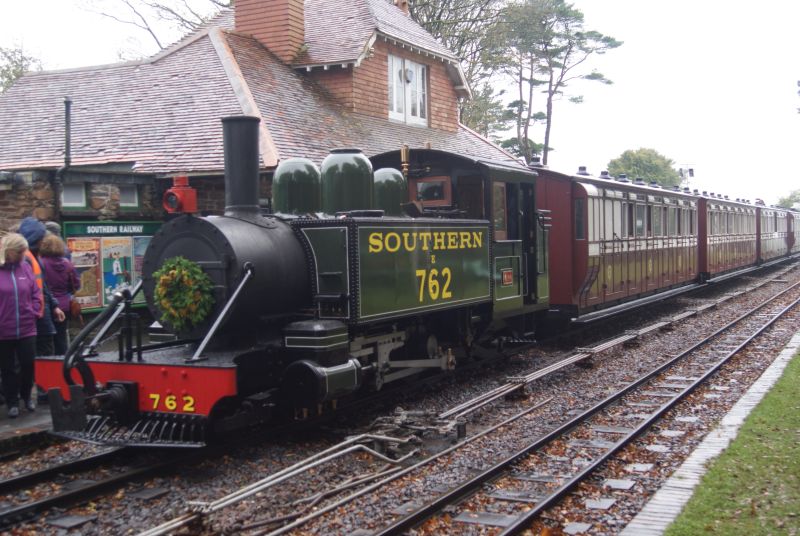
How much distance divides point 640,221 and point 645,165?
5224cm

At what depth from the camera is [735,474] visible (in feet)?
18.8

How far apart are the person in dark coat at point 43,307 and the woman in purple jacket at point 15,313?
0.42m

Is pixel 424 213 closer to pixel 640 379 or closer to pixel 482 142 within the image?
pixel 640 379

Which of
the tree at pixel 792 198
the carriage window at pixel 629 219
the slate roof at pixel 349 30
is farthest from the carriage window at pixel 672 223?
the tree at pixel 792 198

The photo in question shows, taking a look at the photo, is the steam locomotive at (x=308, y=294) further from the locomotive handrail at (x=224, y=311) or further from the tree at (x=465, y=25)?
the tree at (x=465, y=25)

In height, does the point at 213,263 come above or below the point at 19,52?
below

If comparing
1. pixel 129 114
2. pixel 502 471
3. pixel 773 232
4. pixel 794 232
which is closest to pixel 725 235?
pixel 773 232

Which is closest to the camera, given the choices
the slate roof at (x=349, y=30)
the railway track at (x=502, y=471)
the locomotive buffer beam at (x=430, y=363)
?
the railway track at (x=502, y=471)

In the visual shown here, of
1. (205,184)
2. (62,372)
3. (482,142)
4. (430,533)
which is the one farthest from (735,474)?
(482,142)

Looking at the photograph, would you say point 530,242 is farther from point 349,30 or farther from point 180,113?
point 349,30

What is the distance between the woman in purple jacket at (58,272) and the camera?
8.05 meters

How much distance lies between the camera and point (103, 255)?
992cm

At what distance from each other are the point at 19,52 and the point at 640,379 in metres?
33.4

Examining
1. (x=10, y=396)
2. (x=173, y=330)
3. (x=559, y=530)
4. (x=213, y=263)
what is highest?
(x=213, y=263)
